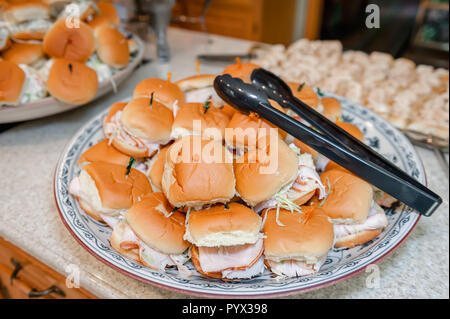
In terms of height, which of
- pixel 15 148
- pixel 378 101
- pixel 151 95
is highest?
pixel 151 95

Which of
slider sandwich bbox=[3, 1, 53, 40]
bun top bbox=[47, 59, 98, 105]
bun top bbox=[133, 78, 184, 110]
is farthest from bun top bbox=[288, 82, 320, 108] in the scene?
slider sandwich bbox=[3, 1, 53, 40]

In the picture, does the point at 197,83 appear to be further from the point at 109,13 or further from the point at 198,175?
the point at 109,13

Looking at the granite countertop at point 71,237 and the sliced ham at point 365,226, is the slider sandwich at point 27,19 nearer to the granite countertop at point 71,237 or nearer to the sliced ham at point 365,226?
the granite countertop at point 71,237

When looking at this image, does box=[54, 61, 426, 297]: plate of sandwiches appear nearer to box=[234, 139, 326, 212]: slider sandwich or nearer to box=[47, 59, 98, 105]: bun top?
box=[234, 139, 326, 212]: slider sandwich

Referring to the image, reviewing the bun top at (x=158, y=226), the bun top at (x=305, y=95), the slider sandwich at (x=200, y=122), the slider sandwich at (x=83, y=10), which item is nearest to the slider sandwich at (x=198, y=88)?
the slider sandwich at (x=200, y=122)

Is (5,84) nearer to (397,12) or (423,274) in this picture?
(423,274)

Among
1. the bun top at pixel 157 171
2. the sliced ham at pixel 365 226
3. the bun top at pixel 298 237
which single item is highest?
the bun top at pixel 157 171

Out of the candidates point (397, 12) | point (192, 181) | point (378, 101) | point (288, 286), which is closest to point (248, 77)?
point (192, 181)
